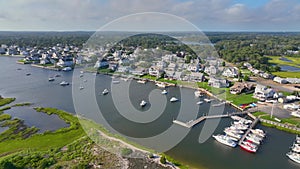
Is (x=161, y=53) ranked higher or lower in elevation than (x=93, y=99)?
higher

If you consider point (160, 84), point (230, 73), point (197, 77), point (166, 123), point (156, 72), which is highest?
point (156, 72)

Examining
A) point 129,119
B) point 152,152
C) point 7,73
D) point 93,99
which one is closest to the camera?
point 152,152

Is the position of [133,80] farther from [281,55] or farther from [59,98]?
[281,55]

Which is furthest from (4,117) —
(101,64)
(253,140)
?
(101,64)

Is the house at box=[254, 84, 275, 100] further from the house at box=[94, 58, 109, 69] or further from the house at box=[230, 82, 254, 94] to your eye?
the house at box=[94, 58, 109, 69]

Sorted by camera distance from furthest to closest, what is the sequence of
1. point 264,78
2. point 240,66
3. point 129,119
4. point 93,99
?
point 240,66 < point 264,78 < point 93,99 < point 129,119

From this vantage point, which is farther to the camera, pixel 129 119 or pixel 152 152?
pixel 129 119

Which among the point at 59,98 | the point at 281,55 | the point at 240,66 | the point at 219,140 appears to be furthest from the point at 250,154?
the point at 281,55

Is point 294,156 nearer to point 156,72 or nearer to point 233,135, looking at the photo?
point 233,135

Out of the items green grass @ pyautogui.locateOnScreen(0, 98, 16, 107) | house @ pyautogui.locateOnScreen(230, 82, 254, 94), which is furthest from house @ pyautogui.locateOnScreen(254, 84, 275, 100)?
green grass @ pyautogui.locateOnScreen(0, 98, 16, 107)
